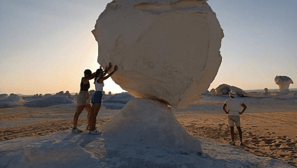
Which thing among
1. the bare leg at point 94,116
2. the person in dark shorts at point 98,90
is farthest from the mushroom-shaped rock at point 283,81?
the bare leg at point 94,116

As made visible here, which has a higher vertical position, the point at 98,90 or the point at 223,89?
the point at 223,89

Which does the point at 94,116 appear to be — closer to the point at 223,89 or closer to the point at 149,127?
the point at 149,127

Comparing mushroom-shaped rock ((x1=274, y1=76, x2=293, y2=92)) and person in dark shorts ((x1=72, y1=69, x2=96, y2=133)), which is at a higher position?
mushroom-shaped rock ((x1=274, y1=76, x2=293, y2=92))

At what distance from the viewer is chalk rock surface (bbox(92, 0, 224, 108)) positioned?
4.31m

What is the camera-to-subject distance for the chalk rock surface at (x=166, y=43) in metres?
4.31

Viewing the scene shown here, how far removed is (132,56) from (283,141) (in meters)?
5.04

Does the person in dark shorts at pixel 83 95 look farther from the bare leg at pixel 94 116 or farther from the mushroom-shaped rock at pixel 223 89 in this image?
the mushroom-shaped rock at pixel 223 89

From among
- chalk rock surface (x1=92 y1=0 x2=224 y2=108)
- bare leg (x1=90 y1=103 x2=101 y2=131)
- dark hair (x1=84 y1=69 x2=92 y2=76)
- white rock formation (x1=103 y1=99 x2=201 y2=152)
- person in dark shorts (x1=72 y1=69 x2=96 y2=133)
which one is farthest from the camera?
dark hair (x1=84 y1=69 x2=92 y2=76)

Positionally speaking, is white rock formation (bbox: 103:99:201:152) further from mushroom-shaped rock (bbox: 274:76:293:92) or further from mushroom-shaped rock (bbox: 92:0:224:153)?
mushroom-shaped rock (bbox: 274:76:293:92)

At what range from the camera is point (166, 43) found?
4.39 m

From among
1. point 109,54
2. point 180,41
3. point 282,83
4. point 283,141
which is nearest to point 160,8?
point 180,41

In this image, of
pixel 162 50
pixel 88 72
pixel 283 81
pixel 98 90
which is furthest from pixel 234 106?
pixel 283 81

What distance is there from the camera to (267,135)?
6.41 meters

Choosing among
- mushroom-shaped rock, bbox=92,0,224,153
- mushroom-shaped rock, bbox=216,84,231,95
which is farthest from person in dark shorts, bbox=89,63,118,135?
mushroom-shaped rock, bbox=216,84,231,95
